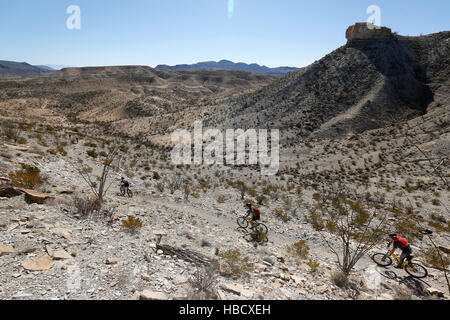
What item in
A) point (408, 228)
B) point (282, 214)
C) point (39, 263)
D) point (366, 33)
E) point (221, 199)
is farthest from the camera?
point (366, 33)

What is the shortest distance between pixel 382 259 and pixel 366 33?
54.4m

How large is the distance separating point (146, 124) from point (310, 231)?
50.0 m

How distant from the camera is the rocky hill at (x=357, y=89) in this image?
35750 millimetres

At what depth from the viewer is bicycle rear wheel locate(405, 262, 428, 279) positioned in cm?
776

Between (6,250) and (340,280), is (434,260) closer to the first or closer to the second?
(340,280)

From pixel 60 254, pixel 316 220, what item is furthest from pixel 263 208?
pixel 60 254

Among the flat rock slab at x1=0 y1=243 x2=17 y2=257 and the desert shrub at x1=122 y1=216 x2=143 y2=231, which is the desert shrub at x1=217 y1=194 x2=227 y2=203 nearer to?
the desert shrub at x1=122 y1=216 x2=143 y2=231

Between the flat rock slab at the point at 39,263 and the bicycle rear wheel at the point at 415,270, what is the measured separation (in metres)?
11.2

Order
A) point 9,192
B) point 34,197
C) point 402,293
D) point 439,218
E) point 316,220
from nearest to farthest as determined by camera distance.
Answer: point 402,293 → point 9,192 → point 34,197 → point 316,220 → point 439,218

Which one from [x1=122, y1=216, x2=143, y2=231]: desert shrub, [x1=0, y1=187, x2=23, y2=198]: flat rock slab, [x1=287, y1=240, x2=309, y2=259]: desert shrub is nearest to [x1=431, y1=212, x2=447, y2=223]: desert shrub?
[x1=287, y1=240, x2=309, y2=259]: desert shrub

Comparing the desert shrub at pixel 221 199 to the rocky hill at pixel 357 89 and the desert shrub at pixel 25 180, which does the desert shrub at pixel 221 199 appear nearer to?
the desert shrub at pixel 25 180

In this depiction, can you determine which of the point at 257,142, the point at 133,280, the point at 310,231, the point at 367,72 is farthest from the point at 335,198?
the point at 367,72

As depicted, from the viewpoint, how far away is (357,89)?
131ft
